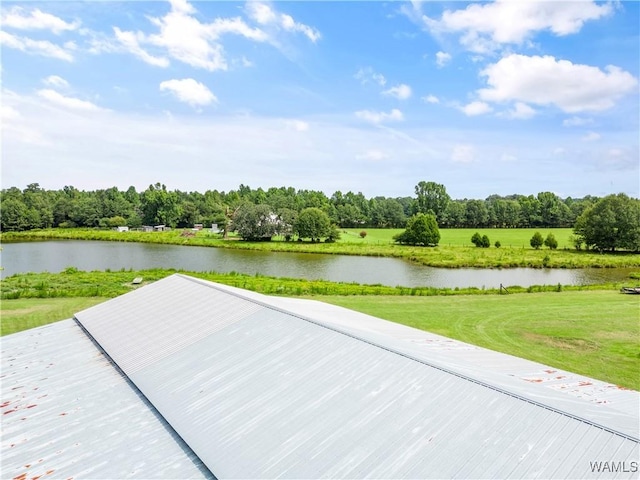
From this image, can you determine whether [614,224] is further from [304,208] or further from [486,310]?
[304,208]

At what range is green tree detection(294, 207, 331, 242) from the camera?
207 ft

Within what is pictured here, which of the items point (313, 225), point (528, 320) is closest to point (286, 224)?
point (313, 225)

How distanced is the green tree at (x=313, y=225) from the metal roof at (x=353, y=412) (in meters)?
52.3

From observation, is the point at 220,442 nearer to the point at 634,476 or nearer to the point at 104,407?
the point at 104,407

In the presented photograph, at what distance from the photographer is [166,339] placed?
11430 millimetres

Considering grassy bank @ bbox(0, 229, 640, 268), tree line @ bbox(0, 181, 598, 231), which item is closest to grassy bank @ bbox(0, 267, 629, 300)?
grassy bank @ bbox(0, 229, 640, 268)

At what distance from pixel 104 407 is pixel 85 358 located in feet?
11.7

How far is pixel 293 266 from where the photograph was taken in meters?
42.2

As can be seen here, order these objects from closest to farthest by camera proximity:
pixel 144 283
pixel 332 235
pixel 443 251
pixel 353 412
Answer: pixel 353 412 < pixel 144 283 < pixel 443 251 < pixel 332 235

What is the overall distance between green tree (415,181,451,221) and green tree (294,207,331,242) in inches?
1638

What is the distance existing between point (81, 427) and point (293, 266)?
34419mm

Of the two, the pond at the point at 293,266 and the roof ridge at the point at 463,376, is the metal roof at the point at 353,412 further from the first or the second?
the pond at the point at 293,266

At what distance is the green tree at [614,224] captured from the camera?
5181cm

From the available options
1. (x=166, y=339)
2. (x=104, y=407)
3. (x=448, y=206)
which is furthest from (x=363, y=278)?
(x=448, y=206)
